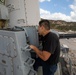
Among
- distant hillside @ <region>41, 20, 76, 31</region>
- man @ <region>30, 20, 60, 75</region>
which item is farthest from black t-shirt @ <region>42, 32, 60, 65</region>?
distant hillside @ <region>41, 20, 76, 31</region>

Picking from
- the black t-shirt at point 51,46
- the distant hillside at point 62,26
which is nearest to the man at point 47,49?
the black t-shirt at point 51,46

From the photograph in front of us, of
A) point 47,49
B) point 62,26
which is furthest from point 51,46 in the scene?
point 62,26

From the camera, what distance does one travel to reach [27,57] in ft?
13.1

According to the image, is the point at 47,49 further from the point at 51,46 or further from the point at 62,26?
the point at 62,26

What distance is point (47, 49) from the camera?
12.3 ft

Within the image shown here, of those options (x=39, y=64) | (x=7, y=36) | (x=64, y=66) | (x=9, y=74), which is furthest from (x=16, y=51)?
(x=64, y=66)

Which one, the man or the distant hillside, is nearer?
the man

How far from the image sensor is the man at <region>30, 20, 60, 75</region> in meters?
3.75

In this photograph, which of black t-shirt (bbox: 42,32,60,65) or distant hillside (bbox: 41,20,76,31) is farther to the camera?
distant hillside (bbox: 41,20,76,31)

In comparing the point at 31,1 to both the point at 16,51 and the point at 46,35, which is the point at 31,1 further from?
the point at 16,51

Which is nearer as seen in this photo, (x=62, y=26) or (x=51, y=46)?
(x=51, y=46)

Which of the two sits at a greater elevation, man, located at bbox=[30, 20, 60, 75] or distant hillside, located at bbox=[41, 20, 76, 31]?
man, located at bbox=[30, 20, 60, 75]

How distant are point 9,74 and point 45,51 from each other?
81 centimetres

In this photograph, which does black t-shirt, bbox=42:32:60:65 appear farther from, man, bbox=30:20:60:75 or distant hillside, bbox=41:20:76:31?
distant hillside, bbox=41:20:76:31
